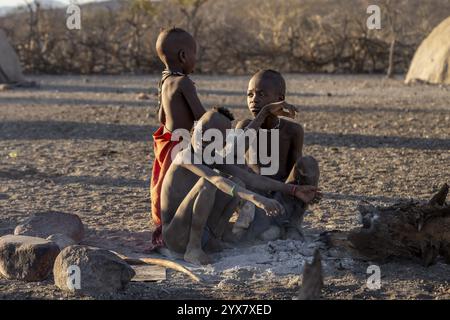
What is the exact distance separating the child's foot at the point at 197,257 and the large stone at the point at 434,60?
1082 centimetres

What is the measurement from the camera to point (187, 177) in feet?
14.8

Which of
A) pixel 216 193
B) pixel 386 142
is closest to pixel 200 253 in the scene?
pixel 216 193

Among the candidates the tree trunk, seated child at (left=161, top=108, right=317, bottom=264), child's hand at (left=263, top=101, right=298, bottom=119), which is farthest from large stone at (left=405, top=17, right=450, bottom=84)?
seated child at (left=161, top=108, right=317, bottom=264)

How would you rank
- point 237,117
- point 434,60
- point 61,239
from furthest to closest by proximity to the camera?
point 434,60
point 237,117
point 61,239

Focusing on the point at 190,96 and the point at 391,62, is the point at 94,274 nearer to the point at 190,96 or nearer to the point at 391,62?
the point at 190,96

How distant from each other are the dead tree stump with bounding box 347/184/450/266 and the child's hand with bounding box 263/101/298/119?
67cm

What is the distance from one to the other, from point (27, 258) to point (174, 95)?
127 cm

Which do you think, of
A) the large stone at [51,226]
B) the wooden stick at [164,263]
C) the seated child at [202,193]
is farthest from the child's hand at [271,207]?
the large stone at [51,226]

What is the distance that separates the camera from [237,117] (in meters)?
10.6

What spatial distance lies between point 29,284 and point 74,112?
24.1 ft

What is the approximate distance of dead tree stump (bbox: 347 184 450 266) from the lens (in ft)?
14.0

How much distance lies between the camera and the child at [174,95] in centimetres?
480

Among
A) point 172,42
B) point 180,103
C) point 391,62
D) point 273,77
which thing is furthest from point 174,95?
point 391,62
